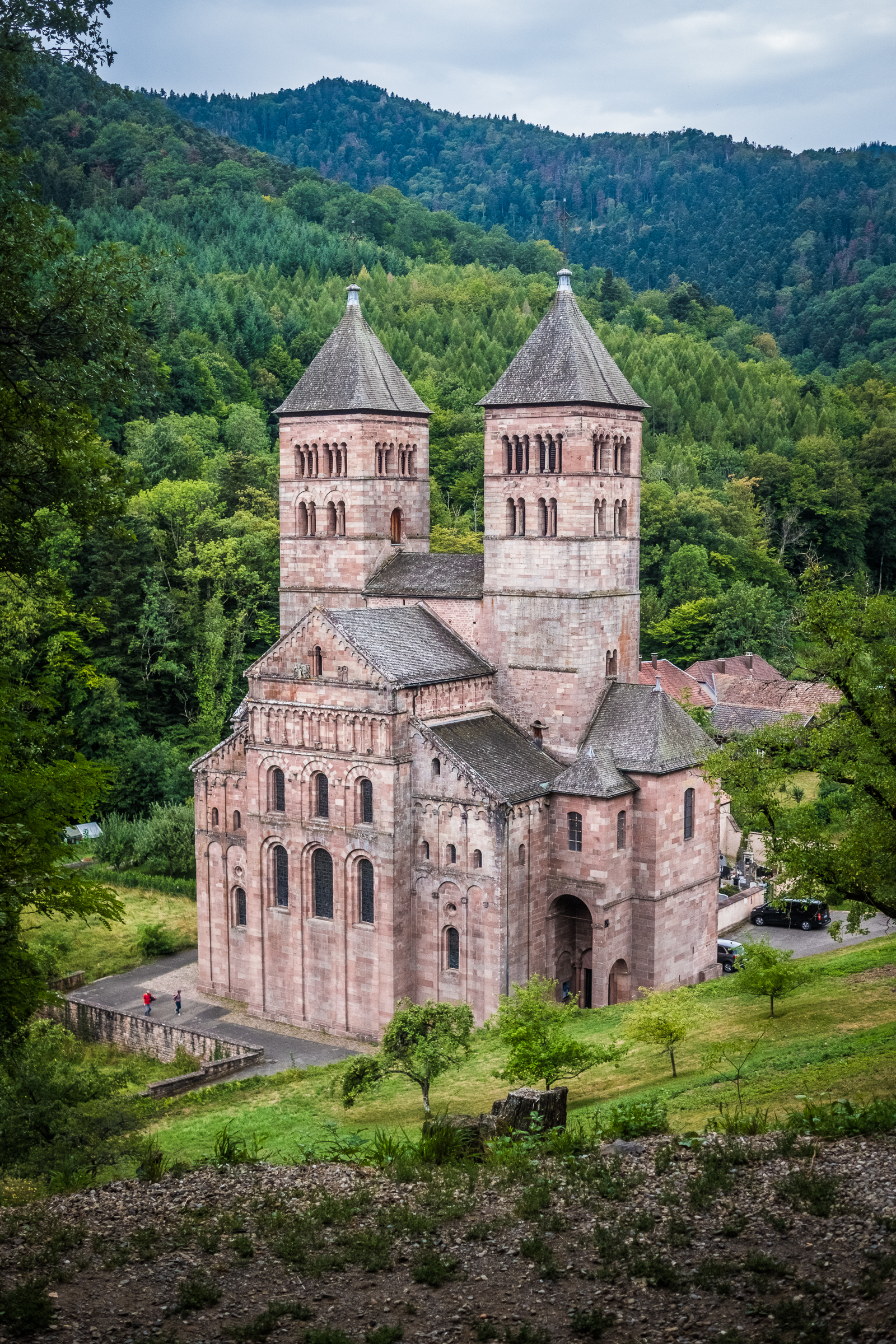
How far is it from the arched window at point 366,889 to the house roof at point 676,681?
117 feet

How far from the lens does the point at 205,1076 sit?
41500 mm

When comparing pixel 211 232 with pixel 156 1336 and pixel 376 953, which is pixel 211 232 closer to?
pixel 376 953

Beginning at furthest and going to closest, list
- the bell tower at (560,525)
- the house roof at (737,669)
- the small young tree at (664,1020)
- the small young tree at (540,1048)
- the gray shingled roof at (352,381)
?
1. the house roof at (737,669)
2. the gray shingled roof at (352,381)
3. the bell tower at (560,525)
4. the small young tree at (664,1020)
5. the small young tree at (540,1048)

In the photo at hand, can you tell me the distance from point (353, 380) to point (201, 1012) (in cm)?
2518

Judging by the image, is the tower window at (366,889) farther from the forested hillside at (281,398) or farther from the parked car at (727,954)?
the parked car at (727,954)

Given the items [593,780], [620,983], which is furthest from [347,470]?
[620,983]

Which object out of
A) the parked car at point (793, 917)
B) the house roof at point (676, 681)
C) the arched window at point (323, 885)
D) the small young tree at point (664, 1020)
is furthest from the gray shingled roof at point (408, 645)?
the house roof at point (676, 681)

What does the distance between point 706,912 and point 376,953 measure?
1248 cm

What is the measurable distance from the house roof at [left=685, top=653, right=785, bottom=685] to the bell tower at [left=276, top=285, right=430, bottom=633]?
35.3 m

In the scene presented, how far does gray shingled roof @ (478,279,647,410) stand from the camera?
4669cm

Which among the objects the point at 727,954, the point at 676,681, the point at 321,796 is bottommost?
the point at 727,954

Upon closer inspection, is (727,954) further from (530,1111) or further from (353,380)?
(353,380)

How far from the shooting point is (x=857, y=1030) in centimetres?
3067

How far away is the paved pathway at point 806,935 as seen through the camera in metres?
50.9
